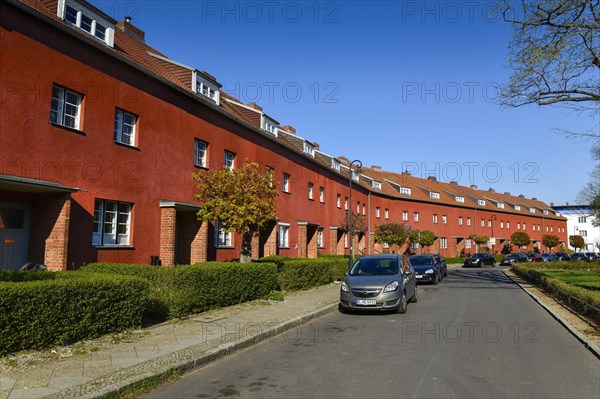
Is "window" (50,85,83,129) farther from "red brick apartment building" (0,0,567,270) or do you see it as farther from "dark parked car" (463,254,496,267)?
"dark parked car" (463,254,496,267)

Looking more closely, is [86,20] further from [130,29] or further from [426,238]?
[426,238]

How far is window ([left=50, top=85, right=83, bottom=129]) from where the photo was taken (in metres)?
12.0

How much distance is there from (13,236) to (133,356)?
648 cm

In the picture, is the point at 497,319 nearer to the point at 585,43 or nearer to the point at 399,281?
the point at 399,281

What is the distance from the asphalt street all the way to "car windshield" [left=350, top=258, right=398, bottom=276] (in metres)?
2.02

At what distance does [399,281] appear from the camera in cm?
1221

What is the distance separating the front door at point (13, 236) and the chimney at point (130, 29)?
444 inches

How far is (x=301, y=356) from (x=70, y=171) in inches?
336

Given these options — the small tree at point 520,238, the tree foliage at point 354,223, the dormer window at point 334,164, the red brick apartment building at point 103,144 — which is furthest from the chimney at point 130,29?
the small tree at point 520,238

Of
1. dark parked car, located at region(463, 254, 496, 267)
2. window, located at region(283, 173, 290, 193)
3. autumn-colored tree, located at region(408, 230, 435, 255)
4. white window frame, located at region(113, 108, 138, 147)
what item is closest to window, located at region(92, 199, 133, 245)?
white window frame, located at region(113, 108, 138, 147)

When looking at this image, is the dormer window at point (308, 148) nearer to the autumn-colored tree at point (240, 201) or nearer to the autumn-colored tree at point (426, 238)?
the autumn-colored tree at point (240, 201)

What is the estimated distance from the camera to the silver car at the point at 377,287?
1183cm

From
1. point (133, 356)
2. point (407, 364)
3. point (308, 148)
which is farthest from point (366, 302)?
point (308, 148)

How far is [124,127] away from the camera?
1457 centimetres
